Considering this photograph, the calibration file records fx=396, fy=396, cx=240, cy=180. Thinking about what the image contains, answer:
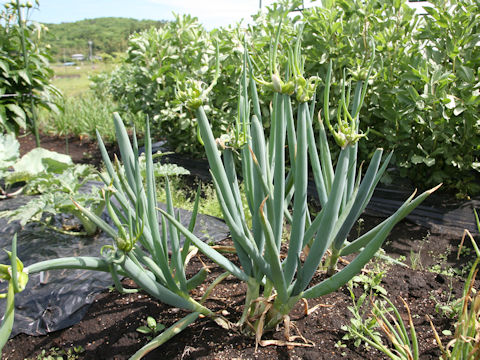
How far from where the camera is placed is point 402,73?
268 cm

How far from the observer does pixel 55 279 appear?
1.94m

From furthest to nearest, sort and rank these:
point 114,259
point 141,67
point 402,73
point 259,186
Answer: point 141,67 < point 402,73 < point 259,186 < point 114,259

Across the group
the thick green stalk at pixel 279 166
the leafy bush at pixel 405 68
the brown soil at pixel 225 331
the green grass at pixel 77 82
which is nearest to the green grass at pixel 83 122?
the green grass at pixel 77 82

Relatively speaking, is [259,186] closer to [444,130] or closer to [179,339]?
[179,339]

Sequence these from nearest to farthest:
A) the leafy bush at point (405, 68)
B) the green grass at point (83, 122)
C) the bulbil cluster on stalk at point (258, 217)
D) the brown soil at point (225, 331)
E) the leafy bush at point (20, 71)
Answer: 1. the bulbil cluster on stalk at point (258, 217)
2. the brown soil at point (225, 331)
3. the leafy bush at point (405, 68)
4. the leafy bush at point (20, 71)
5. the green grass at point (83, 122)

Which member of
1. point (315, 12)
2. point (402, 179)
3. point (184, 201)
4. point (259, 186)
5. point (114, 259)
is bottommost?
point (184, 201)

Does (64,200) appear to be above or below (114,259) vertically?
below

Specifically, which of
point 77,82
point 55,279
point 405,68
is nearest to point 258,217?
point 55,279

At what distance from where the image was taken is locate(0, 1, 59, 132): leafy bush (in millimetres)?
3396

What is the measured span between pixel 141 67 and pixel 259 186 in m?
2.91

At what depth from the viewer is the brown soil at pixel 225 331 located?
134cm

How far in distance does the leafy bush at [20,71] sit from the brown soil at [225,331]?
7.99 ft

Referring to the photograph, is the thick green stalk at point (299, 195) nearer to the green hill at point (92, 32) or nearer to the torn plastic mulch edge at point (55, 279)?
the torn plastic mulch edge at point (55, 279)

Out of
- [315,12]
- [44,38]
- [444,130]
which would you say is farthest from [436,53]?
[44,38]
